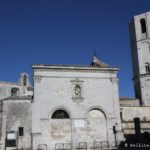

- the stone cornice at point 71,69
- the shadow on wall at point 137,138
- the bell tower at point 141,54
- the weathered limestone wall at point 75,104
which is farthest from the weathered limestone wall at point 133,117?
the stone cornice at point 71,69

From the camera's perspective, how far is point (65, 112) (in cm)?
3191

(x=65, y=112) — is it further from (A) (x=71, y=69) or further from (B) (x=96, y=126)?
(A) (x=71, y=69)

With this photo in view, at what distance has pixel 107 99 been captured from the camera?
3347 centimetres

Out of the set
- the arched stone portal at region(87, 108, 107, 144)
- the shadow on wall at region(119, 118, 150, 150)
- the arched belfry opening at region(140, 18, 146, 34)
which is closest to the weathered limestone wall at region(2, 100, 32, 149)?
the arched stone portal at region(87, 108, 107, 144)

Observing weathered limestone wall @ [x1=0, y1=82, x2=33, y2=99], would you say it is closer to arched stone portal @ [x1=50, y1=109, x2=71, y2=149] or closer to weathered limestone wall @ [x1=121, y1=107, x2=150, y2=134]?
weathered limestone wall @ [x1=121, y1=107, x2=150, y2=134]

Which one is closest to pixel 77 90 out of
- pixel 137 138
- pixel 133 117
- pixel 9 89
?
pixel 137 138

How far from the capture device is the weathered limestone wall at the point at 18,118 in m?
30.0

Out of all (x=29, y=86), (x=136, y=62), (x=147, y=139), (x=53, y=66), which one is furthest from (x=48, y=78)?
(x=29, y=86)

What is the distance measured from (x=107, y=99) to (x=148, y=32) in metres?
15.6

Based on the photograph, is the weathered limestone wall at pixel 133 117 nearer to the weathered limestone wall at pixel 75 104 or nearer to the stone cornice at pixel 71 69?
the weathered limestone wall at pixel 75 104

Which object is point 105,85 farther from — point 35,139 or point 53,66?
point 35,139

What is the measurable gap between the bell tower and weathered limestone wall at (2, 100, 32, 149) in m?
18.0

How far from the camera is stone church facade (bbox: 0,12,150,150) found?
3028 centimetres

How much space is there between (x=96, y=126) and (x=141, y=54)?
16.2 m
